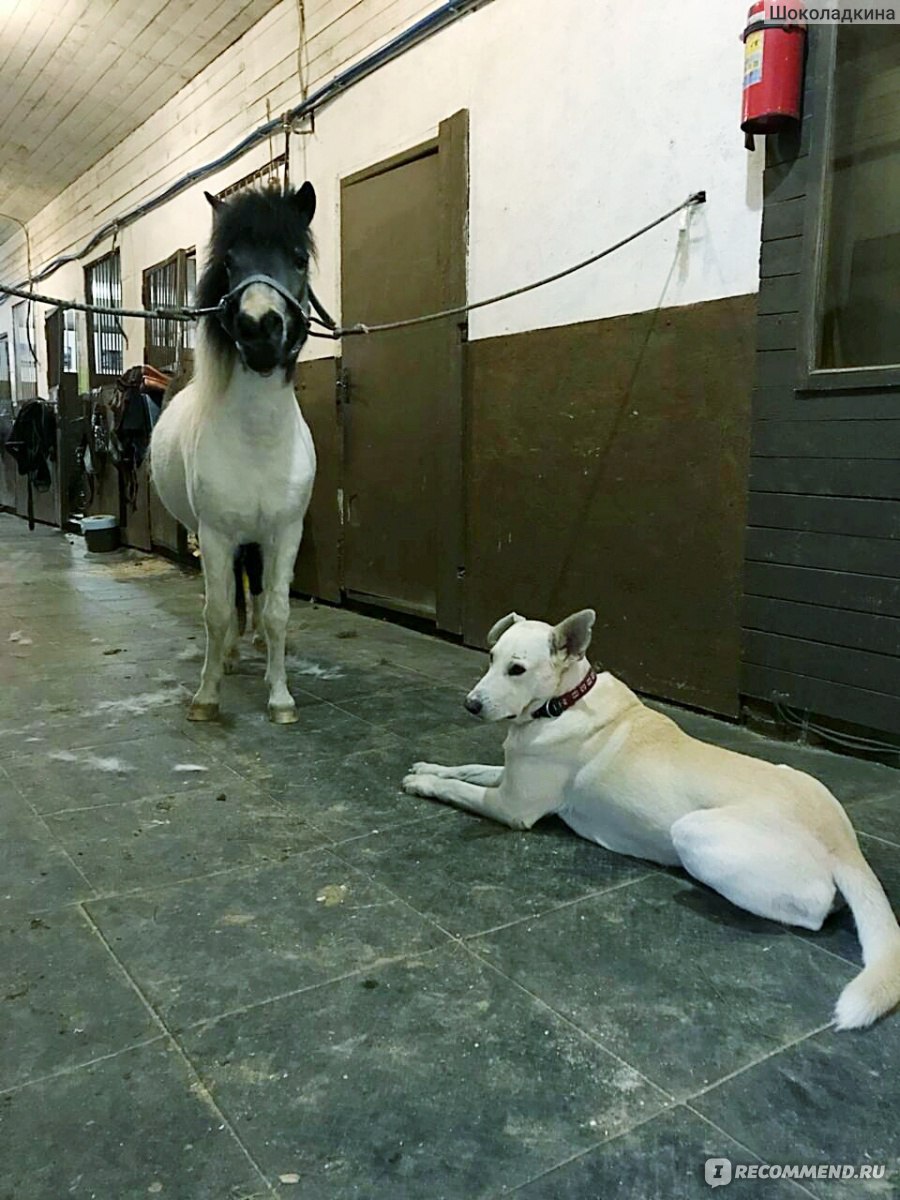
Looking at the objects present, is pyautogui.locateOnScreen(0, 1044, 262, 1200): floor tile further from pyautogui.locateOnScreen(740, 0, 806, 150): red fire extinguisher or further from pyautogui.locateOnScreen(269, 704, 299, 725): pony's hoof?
pyautogui.locateOnScreen(740, 0, 806, 150): red fire extinguisher

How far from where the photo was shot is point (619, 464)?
346 centimetres

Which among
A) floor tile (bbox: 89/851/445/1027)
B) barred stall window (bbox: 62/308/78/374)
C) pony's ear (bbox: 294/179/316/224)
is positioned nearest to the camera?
floor tile (bbox: 89/851/445/1027)

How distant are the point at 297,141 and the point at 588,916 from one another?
531 cm

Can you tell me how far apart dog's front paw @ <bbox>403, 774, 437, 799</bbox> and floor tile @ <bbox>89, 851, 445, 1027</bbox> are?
44 centimetres

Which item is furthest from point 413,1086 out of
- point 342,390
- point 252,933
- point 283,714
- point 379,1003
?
point 342,390

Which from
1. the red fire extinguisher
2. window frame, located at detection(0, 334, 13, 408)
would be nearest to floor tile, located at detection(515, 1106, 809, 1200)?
the red fire extinguisher

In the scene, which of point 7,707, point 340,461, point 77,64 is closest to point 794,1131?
point 7,707

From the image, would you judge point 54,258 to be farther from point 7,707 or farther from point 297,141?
point 7,707

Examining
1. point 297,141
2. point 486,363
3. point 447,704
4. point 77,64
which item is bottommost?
point 447,704

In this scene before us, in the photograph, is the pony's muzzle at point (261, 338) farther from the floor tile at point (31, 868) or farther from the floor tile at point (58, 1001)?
the floor tile at point (58, 1001)

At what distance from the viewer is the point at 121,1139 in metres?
1.17

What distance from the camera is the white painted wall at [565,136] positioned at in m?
3.01

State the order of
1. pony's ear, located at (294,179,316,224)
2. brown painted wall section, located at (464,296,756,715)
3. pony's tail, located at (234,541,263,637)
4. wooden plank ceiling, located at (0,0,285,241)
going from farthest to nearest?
wooden plank ceiling, located at (0,0,285,241), pony's tail, located at (234,541,263,637), brown painted wall section, located at (464,296,756,715), pony's ear, located at (294,179,316,224)

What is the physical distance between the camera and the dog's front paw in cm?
240
